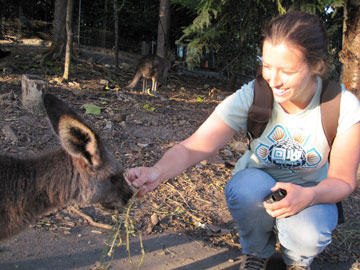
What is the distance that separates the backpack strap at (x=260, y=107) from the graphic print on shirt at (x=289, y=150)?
0.10m

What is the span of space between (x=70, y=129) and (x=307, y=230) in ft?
5.28

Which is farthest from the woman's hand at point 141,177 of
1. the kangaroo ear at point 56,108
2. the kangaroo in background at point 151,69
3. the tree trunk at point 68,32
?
the kangaroo in background at point 151,69

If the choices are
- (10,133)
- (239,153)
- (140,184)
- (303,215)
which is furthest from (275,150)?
(10,133)

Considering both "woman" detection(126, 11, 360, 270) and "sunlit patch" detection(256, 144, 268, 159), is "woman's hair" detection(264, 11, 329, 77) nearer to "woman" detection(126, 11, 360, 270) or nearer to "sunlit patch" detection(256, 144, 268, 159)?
"woman" detection(126, 11, 360, 270)

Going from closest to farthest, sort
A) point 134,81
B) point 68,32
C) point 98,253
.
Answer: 1. point 98,253
2. point 68,32
3. point 134,81

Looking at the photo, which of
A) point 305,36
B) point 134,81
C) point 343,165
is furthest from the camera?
point 134,81

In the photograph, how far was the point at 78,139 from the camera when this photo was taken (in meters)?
2.21

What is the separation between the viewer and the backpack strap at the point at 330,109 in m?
2.34

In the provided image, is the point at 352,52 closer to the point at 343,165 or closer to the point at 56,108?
the point at 343,165

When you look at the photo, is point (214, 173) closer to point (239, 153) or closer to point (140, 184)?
point (239, 153)

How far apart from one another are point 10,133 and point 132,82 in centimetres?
542

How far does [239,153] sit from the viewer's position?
5.16 metres

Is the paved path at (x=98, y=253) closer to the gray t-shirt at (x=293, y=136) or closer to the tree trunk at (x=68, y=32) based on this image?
the gray t-shirt at (x=293, y=136)

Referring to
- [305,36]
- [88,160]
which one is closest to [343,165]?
[305,36]
